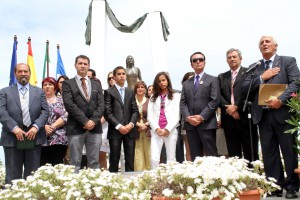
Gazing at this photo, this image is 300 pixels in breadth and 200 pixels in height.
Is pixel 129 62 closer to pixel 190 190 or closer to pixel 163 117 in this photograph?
pixel 163 117

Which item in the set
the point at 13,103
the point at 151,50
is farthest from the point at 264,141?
the point at 151,50

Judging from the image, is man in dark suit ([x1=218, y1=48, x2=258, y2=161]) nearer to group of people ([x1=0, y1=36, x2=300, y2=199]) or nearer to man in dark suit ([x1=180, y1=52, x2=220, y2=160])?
group of people ([x1=0, y1=36, x2=300, y2=199])

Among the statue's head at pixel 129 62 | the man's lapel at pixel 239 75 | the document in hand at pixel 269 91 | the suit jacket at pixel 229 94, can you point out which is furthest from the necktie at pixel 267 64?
the statue's head at pixel 129 62

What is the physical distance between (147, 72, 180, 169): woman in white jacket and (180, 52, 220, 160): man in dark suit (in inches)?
13.9

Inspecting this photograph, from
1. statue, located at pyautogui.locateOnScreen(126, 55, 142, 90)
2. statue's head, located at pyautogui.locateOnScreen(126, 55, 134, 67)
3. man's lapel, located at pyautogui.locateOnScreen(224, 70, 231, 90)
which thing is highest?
statue's head, located at pyautogui.locateOnScreen(126, 55, 134, 67)

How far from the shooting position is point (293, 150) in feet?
15.5

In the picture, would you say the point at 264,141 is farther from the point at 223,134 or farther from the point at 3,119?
the point at 3,119

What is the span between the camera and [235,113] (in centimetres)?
547

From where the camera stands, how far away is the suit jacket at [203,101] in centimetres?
558

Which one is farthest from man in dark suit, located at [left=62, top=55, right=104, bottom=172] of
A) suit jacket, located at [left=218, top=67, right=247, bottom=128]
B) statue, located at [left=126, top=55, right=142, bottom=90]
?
statue, located at [left=126, top=55, right=142, bottom=90]

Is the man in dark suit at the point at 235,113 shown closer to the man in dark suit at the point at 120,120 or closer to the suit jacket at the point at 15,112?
the man in dark suit at the point at 120,120

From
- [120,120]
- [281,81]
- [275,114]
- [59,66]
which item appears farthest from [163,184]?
[59,66]

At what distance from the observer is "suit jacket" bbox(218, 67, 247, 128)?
5504 mm

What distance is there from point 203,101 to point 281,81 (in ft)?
3.99
